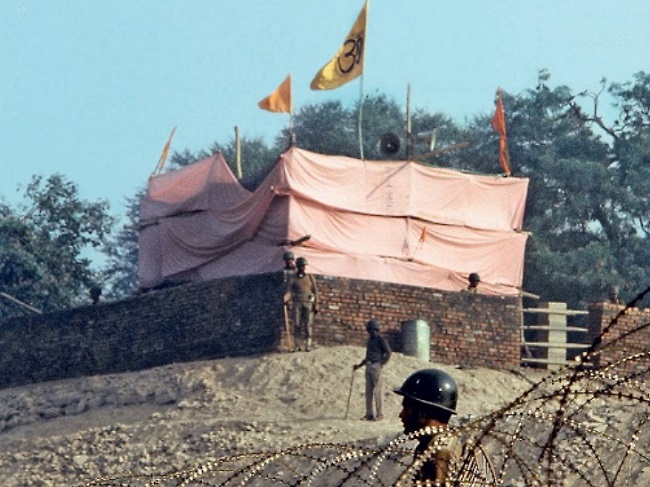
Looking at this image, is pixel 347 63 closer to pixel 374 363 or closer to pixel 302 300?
pixel 302 300

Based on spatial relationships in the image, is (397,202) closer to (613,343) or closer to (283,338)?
(283,338)

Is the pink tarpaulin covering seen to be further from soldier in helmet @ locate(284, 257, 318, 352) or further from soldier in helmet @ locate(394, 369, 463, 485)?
soldier in helmet @ locate(394, 369, 463, 485)

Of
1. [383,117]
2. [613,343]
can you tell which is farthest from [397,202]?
[613,343]

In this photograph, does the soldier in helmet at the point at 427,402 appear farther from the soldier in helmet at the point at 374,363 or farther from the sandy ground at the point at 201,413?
the soldier in helmet at the point at 374,363

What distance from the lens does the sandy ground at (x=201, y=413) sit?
1977 cm

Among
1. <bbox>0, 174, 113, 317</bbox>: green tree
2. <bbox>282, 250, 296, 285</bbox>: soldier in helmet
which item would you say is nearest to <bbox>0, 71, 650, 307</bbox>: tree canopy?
<bbox>0, 174, 113, 317</bbox>: green tree

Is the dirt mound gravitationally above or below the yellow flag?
below

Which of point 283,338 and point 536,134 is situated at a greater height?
point 536,134

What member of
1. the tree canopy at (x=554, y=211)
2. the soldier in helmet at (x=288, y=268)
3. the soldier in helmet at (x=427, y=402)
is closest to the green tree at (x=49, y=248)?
the tree canopy at (x=554, y=211)

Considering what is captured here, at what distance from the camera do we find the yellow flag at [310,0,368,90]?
1097 inches

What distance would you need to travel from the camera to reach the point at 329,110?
46.7 meters

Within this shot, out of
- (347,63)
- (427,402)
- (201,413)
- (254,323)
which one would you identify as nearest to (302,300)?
(254,323)

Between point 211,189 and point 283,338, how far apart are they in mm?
6317

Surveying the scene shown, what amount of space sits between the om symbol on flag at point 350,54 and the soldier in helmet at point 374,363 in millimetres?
9108
